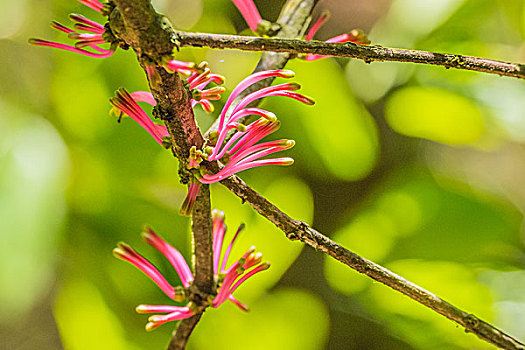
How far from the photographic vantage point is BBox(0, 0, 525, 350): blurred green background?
62 cm

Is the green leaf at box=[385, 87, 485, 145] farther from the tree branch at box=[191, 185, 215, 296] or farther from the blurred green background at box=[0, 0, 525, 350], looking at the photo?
the tree branch at box=[191, 185, 215, 296]

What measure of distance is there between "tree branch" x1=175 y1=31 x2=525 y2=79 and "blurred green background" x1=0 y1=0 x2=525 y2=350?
0.44 metres

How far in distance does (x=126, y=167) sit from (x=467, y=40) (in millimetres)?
443

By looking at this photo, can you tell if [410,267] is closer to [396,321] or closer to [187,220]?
[396,321]

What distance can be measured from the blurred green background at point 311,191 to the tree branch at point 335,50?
44 cm

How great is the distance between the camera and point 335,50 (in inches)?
6.8

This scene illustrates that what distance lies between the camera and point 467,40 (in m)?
0.68

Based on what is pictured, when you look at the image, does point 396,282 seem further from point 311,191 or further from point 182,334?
point 311,191

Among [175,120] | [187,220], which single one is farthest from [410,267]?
[175,120]

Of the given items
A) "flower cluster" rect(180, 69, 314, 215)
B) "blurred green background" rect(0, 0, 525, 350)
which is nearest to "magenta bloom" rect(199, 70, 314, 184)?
"flower cluster" rect(180, 69, 314, 215)

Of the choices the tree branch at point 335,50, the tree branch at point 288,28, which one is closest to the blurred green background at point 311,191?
the tree branch at point 288,28

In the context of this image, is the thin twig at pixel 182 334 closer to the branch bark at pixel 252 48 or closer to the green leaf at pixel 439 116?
the branch bark at pixel 252 48

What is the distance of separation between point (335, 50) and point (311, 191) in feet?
1.70

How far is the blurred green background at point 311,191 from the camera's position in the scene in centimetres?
62
